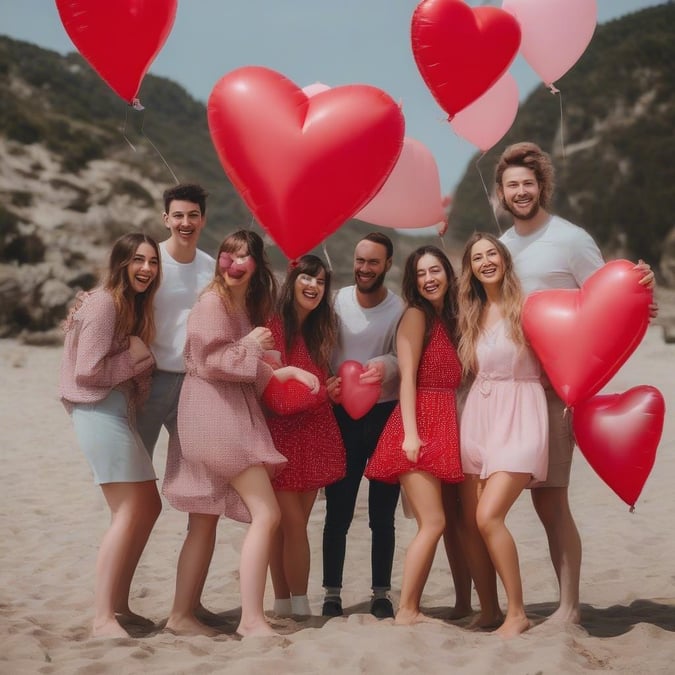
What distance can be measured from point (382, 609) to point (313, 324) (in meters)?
1.25

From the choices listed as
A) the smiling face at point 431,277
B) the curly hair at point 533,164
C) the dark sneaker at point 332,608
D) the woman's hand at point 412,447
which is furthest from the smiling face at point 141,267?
the dark sneaker at point 332,608

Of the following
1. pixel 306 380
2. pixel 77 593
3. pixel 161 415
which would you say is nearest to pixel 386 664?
pixel 306 380

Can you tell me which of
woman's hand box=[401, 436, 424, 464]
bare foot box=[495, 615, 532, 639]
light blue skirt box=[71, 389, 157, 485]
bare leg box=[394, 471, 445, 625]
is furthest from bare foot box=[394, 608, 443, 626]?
light blue skirt box=[71, 389, 157, 485]

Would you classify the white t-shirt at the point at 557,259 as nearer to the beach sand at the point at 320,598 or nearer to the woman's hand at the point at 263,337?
the woman's hand at the point at 263,337

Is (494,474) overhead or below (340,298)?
below

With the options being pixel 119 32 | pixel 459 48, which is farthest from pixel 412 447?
pixel 119 32

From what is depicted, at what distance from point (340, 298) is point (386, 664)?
1636 millimetres

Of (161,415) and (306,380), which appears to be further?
(161,415)

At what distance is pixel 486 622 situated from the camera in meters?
3.71

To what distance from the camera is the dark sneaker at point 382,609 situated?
3848 millimetres

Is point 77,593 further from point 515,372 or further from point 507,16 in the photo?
point 507,16

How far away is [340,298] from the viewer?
13.3ft

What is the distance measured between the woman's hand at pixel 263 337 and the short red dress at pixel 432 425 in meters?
0.63

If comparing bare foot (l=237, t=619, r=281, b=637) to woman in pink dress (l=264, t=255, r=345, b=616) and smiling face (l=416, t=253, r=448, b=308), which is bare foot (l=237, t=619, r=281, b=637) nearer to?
woman in pink dress (l=264, t=255, r=345, b=616)
